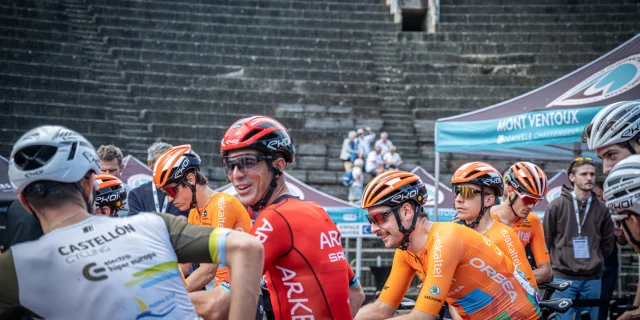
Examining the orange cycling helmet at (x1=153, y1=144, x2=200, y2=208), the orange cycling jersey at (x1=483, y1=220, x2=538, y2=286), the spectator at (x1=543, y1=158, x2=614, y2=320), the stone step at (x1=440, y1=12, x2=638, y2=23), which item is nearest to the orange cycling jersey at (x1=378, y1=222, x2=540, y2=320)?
the orange cycling jersey at (x1=483, y1=220, x2=538, y2=286)

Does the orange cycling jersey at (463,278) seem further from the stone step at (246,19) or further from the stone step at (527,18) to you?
the stone step at (527,18)

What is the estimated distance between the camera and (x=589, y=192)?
1028 cm

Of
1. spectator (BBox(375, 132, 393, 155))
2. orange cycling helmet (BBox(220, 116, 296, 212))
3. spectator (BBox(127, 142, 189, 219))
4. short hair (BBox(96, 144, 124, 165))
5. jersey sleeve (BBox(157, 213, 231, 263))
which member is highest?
orange cycling helmet (BBox(220, 116, 296, 212))

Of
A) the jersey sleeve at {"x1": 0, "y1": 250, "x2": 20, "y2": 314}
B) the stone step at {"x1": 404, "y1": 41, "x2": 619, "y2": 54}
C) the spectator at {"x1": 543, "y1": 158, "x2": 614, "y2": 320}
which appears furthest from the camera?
the stone step at {"x1": 404, "y1": 41, "x2": 619, "y2": 54}

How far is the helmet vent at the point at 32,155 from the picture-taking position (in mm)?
3031

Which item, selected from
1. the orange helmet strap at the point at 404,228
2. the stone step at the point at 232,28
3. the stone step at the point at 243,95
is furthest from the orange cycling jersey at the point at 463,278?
the stone step at the point at 232,28

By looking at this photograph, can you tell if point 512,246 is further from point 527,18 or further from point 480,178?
point 527,18

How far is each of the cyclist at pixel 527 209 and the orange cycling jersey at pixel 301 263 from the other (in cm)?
395

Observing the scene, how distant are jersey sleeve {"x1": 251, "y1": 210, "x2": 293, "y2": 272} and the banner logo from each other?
787cm

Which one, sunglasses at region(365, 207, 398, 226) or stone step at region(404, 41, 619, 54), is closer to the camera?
sunglasses at region(365, 207, 398, 226)

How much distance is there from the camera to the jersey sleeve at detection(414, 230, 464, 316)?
488 centimetres

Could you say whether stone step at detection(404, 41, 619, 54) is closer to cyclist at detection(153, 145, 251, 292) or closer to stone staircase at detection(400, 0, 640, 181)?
stone staircase at detection(400, 0, 640, 181)

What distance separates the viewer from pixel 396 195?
5113 mm

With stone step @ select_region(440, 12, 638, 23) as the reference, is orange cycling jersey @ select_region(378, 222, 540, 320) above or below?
below
